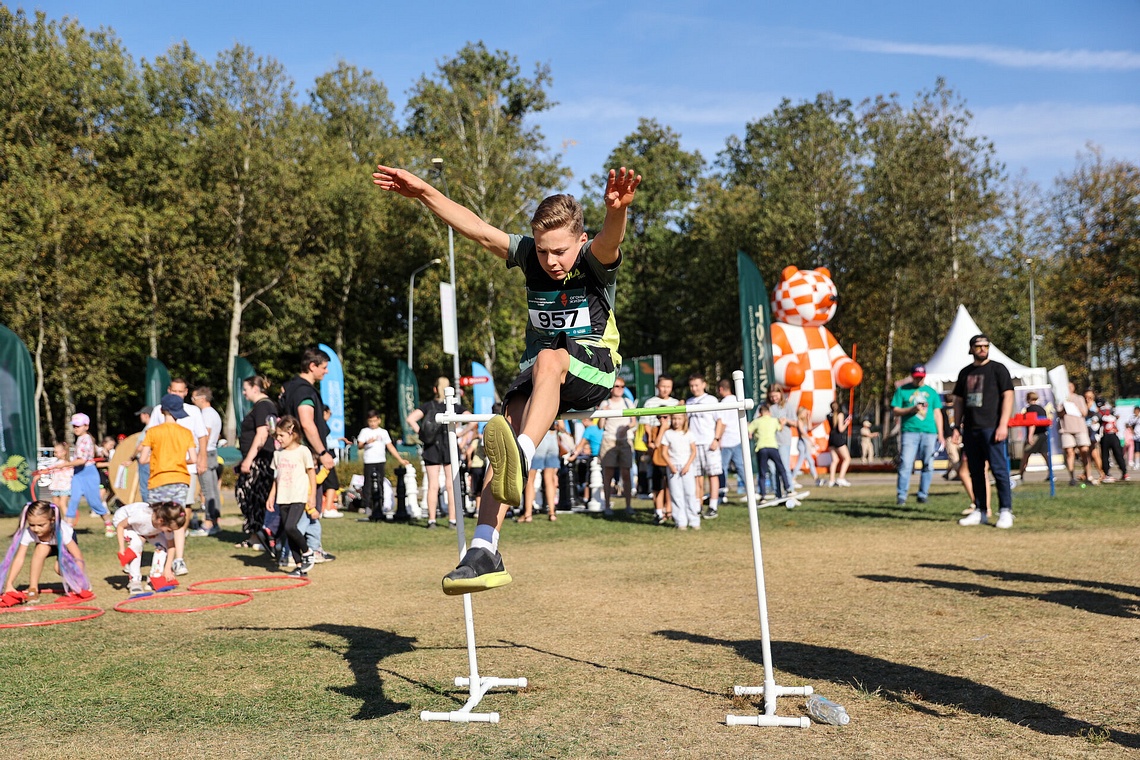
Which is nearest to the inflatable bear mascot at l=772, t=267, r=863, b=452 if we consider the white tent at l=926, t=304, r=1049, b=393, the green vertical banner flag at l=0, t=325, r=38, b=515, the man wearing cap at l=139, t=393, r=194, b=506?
the white tent at l=926, t=304, r=1049, b=393

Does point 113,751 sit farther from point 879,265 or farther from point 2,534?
point 879,265

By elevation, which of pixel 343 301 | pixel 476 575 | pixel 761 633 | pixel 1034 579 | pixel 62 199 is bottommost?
pixel 1034 579

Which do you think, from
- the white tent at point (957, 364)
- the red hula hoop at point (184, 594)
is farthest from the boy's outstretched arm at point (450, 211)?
the white tent at point (957, 364)

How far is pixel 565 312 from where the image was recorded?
516 cm

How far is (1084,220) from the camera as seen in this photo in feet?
152

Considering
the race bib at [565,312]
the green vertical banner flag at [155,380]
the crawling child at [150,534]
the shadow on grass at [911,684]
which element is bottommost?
the shadow on grass at [911,684]

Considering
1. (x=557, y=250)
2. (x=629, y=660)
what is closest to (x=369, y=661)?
(x=629, y=660)

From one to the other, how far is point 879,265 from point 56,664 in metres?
41.9

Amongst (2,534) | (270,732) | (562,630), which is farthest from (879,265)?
(270,732)

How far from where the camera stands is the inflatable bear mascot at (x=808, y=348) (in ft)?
76.6

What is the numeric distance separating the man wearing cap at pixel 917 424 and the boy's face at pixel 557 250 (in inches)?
444

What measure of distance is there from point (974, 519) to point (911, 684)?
893 centimetres

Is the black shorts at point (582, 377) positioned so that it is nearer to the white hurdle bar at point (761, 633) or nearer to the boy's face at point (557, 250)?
the white hurdle bar at point (761, 633)

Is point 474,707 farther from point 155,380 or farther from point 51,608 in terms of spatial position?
point 155,380
